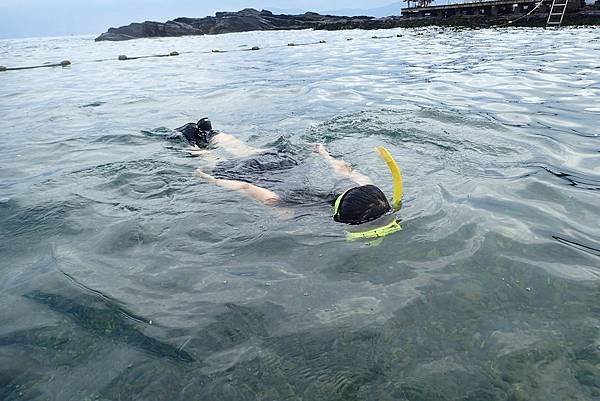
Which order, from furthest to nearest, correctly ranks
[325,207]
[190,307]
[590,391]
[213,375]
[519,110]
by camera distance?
[519,110]
[325,207]
[190,307]
[213,375]
[590,391]

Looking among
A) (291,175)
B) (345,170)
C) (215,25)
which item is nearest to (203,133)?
(291,175)

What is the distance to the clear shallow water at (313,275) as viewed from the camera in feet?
7.90

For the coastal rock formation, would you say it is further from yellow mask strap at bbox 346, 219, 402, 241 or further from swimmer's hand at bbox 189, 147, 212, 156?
yellow mask strap at bbox 346, 219, 402, 241

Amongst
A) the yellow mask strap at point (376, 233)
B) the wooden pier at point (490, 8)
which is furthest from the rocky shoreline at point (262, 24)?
the yellow mask strap at point (376, 233)

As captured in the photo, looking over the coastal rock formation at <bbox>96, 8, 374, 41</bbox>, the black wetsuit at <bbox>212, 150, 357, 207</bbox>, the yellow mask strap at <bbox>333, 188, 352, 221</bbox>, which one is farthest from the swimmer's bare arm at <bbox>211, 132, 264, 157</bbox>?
the coastal rock formation at <bbox>96, 8, 374, 41</bbox>

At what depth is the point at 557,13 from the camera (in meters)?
29.8

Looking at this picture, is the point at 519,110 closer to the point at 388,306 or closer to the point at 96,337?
the point at 388,306

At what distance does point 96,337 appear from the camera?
2.81 metres

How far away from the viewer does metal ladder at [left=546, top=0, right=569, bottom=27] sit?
29073 millimetres

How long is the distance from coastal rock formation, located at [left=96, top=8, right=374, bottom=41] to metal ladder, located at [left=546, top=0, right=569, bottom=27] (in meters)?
29.2

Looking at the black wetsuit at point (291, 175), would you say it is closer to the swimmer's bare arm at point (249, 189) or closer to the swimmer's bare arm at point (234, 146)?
the swimmer's bare arm at point (249, 189)

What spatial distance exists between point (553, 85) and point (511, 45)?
1050cm

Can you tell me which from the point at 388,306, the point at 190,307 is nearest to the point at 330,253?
A: the point at 388,306

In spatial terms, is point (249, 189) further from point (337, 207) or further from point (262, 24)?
point (262, 24)
